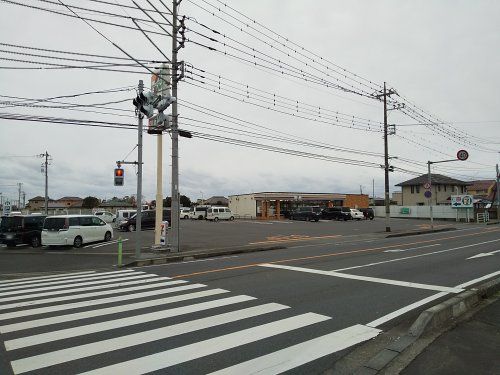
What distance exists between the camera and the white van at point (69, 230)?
63.8 ft

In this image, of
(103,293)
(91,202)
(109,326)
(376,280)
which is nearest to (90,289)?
(103,293)

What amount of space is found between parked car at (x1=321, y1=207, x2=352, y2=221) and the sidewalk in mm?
46131

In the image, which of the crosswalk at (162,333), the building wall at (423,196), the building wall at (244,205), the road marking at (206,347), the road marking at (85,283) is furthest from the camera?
the building wall at (423,196)

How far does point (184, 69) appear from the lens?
1753 cm

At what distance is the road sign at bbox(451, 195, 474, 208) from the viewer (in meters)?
46.3

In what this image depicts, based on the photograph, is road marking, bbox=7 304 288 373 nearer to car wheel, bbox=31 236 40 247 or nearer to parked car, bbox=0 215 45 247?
parked car, bbox=0 215 45 247

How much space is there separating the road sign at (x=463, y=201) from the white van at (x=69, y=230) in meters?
42.6

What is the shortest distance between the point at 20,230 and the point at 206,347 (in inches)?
766

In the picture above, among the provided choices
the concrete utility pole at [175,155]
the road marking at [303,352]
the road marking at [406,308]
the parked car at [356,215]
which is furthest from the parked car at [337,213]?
the road marking at [303,352]

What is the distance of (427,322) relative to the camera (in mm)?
5648

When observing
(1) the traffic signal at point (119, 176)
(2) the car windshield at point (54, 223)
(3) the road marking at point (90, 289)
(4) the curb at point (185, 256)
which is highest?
(1) the traffic signal at point (119, 176)

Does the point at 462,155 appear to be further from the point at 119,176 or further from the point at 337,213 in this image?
the point at 119,176

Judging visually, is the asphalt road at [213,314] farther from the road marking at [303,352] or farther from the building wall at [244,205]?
the building wall at [244,205]

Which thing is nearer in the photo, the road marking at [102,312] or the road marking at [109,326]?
the road marking at [109,326]
